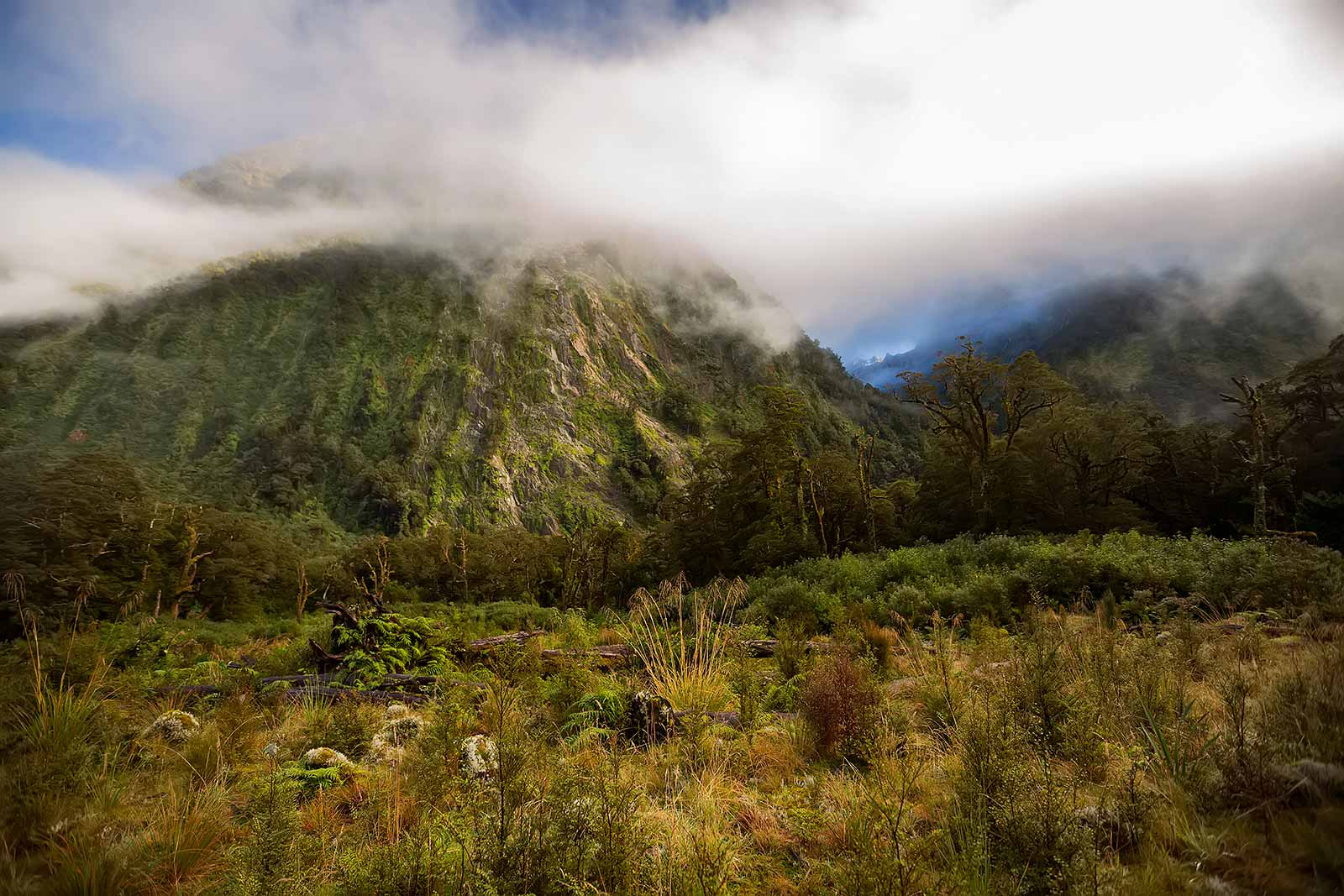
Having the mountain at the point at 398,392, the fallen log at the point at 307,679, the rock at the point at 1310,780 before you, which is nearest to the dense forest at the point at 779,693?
the rock at the point at 1310,780

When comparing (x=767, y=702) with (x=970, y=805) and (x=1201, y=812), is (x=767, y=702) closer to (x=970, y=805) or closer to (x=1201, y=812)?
(x=970, y=805)

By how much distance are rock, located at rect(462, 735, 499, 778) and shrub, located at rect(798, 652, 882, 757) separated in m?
2.87

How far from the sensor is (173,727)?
555cm

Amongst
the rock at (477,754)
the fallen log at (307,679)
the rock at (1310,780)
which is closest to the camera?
A: the rock at (1310,780)

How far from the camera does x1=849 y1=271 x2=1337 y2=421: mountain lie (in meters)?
116

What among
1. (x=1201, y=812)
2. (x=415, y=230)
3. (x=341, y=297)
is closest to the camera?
(x=1201, y=812)

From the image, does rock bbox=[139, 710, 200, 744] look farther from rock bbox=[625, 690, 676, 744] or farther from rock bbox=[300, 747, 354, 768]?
rock bbox=[625, 690, 676, 744]

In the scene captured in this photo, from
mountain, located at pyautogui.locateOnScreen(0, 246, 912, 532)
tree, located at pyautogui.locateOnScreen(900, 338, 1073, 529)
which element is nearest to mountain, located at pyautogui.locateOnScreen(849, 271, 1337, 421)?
mountain, located at pyautogui.locateOnScreen(0, 246, 912, 532)

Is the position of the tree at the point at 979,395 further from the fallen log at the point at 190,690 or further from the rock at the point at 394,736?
the fallen log at the point at 190,690

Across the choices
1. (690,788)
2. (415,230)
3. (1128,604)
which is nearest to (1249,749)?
(690,788)

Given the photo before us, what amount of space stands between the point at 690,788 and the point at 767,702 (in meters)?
3.35

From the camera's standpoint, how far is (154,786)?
4230 mm

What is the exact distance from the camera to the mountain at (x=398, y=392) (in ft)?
344

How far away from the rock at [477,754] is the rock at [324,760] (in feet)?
3.45
